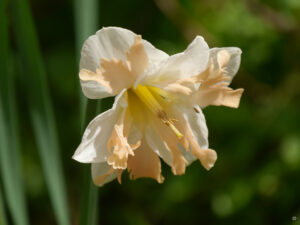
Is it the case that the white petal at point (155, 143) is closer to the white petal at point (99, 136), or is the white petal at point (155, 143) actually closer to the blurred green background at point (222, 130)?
the white petal at point (99, 136)

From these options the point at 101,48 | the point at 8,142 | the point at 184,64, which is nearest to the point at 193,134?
the point at 184,64

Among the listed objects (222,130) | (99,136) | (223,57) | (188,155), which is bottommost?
(222,130)

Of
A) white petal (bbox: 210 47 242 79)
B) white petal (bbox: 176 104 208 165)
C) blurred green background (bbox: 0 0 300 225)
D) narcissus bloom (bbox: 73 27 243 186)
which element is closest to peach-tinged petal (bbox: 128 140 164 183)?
narcissus bloom (bbox: 73 27 243 186)

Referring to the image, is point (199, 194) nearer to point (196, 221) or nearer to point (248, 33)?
point (196, 221)

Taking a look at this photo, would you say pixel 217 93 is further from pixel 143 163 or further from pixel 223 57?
pixel 143 163

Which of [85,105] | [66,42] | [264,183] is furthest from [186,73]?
[66,42]

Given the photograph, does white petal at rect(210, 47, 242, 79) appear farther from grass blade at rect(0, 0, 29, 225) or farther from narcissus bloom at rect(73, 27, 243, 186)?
grass blade at rect(0, 0, 29, 225)
